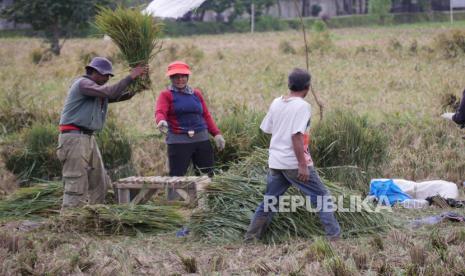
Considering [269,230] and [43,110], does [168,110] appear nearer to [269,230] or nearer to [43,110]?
[269,230]

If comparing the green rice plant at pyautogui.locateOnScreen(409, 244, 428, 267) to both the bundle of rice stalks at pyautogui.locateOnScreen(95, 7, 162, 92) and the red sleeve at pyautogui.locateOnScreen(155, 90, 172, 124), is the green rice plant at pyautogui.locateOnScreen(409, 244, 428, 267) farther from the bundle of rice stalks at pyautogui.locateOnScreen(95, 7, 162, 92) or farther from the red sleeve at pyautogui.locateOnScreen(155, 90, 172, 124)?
the bundle of rice stalks at pyautogui.locateOnScreen(95, 7, 162, 92)

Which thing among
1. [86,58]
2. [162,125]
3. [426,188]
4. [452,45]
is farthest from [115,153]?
[452,45]

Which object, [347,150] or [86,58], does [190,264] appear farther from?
[86,58]

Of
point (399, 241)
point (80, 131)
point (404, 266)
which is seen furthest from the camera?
point (80, 131)

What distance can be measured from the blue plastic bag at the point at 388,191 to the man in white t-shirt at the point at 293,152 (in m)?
1.85

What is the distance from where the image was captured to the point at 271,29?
47.3 meters

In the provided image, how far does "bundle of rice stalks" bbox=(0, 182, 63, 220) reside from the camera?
294 inches

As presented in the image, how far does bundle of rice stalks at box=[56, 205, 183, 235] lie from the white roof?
9.73 ft

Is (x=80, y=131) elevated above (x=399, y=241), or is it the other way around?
(x=80, y=131)

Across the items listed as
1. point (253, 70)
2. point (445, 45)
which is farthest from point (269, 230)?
point (445, 45)

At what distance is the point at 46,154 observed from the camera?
8.97 meters

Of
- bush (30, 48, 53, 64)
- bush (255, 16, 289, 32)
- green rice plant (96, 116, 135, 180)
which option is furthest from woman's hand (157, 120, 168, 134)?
bush (255, 16, 289, 32)

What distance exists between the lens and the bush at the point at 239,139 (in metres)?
8.59

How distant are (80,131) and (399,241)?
2.91m
